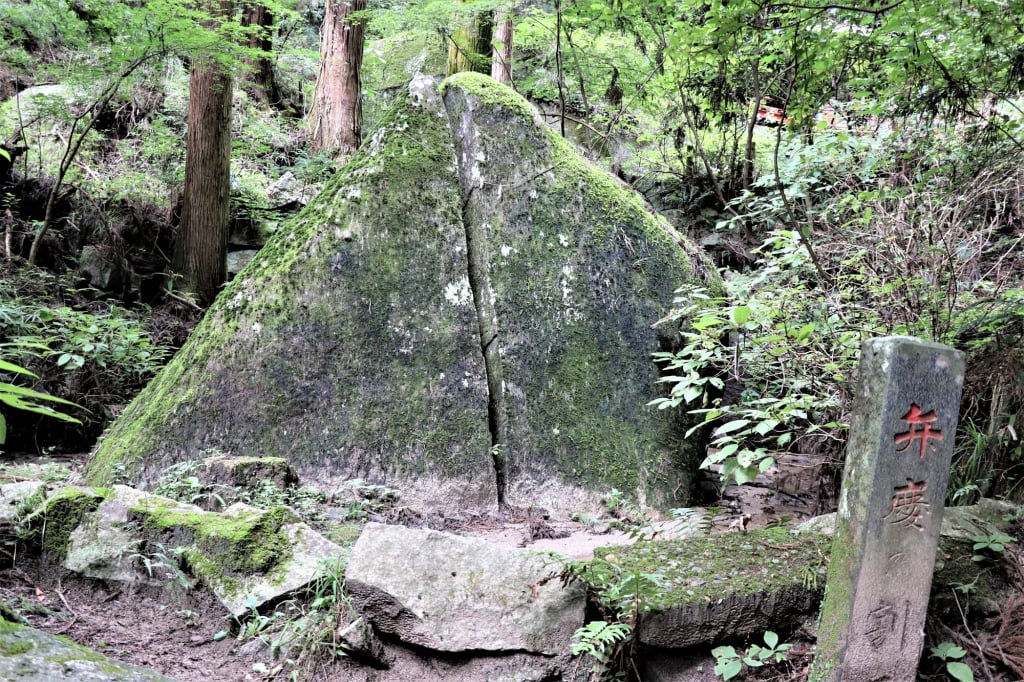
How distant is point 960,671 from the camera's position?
287 cm

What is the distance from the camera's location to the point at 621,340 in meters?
5.62

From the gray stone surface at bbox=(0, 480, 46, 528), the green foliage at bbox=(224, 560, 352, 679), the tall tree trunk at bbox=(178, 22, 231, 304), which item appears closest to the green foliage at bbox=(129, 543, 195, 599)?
the green foliage at bbox=(224, 560, 352, 679)

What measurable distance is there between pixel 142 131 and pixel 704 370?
8.77 m

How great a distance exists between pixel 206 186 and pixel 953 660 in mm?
8284

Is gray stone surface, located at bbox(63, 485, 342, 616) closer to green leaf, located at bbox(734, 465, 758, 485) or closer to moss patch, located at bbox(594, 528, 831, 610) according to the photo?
moss patch, located at bbox(594, 528, 831, 610)

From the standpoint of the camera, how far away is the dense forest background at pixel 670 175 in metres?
3.88

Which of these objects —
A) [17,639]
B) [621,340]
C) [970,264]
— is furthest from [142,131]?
[970,264]

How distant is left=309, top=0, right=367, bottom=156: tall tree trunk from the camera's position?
10477mm

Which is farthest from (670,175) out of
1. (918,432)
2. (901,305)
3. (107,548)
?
(107,548)

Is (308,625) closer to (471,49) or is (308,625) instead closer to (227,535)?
(227,535)

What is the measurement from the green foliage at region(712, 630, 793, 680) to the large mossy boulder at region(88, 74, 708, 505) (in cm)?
227

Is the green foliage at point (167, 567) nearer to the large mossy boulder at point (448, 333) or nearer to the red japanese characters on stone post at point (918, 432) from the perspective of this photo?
the large mossy boulder at point (448, 333)

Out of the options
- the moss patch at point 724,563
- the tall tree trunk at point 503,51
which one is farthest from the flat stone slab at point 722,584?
the tall tree trunk at point 503,51

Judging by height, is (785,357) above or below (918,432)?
above
